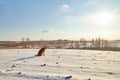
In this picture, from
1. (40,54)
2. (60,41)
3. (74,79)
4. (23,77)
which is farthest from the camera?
(60,41)

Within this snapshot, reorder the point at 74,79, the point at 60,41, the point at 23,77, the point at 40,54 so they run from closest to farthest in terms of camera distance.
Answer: the point at 74,79 → the point at 23,77 → the point at 40,54 → the point at 60,41

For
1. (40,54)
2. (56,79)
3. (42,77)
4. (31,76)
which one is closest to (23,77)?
(31,76)

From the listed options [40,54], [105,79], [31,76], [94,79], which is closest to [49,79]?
[31,76]

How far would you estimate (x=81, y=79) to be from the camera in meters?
8.09

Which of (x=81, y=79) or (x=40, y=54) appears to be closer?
(x=81, y=79)

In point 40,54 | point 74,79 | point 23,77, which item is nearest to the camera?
point 74,79

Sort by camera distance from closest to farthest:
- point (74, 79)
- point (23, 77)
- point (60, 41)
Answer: point (74, 79) → point (23, 77) → point (60, 41)

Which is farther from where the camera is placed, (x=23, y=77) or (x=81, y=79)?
(x=23, y=77)

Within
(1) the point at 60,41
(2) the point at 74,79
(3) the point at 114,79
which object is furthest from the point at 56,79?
(1) the point at 60,41

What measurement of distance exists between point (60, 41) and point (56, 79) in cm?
11586

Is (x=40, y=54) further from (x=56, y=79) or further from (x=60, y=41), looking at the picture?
(x=60, y=41)

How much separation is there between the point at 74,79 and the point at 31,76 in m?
2.18

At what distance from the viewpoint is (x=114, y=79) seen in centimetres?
825

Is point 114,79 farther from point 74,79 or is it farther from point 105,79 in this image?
point 74,79
